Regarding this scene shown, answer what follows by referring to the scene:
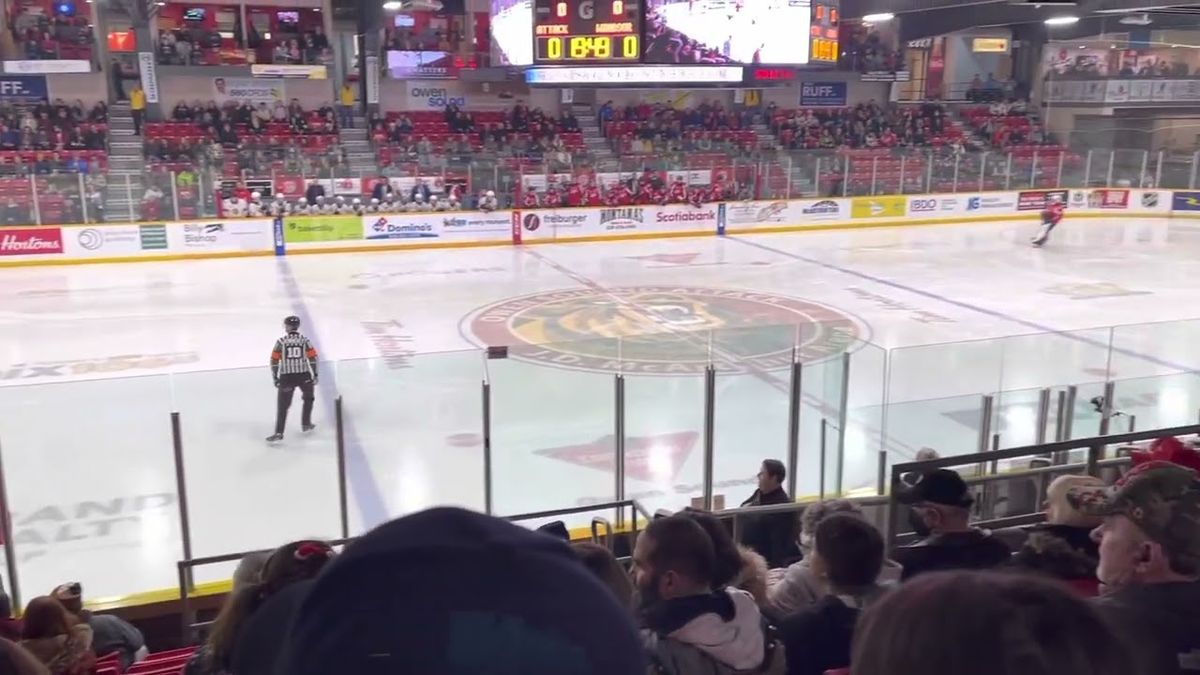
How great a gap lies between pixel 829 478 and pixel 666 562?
4887 millimetres

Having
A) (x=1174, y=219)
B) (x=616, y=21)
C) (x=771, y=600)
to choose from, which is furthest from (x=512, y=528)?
(x=1174, y=219)

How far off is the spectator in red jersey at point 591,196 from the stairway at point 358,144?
610 cm

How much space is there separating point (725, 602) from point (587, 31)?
16791 mm

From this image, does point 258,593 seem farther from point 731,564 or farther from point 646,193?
point 646,193

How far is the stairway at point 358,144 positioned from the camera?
26.7 metres

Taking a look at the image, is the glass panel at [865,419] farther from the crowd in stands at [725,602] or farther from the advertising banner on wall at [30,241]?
the advertising banner on wall at [30,241]

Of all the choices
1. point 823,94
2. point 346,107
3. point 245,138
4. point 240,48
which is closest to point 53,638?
point 245,138

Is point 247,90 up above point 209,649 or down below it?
above

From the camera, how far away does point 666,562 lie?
2576 mm

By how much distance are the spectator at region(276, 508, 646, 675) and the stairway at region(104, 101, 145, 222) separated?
836 inches

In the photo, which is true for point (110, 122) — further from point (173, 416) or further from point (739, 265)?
point (173, 416)

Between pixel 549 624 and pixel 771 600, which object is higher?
pixel 549 624

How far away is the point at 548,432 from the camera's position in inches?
266

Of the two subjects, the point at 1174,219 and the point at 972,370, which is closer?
the point at 972,370
